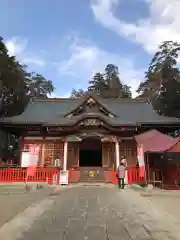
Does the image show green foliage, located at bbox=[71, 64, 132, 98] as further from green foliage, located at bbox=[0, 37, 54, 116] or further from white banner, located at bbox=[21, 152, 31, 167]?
white banner, located at bbox=[21, 152, 31, 167]

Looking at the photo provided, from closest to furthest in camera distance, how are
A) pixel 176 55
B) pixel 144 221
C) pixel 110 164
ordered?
pixel 144 221 → pixel 110 164 → pixel 176 55

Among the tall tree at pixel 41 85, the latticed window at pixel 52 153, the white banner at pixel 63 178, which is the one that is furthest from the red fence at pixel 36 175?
the tall tree at pixel 41 85

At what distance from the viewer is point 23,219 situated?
6.04 m

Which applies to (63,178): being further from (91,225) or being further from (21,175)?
(91,225)

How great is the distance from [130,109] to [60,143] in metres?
8.33

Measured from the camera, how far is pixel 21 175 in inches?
649

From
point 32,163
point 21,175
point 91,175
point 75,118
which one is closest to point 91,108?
point 75,118

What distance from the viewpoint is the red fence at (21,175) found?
16.3 metres

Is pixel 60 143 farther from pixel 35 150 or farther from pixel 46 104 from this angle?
pixel 46 104

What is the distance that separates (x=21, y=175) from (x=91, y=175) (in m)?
4.90

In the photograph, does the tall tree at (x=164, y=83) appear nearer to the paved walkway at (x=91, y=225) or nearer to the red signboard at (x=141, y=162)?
the red signboard at (x=141, y=162)

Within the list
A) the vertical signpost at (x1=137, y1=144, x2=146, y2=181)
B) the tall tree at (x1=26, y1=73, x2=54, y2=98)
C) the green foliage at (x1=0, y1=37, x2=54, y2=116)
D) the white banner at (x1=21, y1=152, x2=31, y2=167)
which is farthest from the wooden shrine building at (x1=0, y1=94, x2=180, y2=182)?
the tall tree at (x1=26, y1=73, x2=54, y2=98)

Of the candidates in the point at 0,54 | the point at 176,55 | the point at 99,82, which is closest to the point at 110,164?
the point at 0,54

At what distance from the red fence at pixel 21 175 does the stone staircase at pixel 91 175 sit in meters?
2.22
